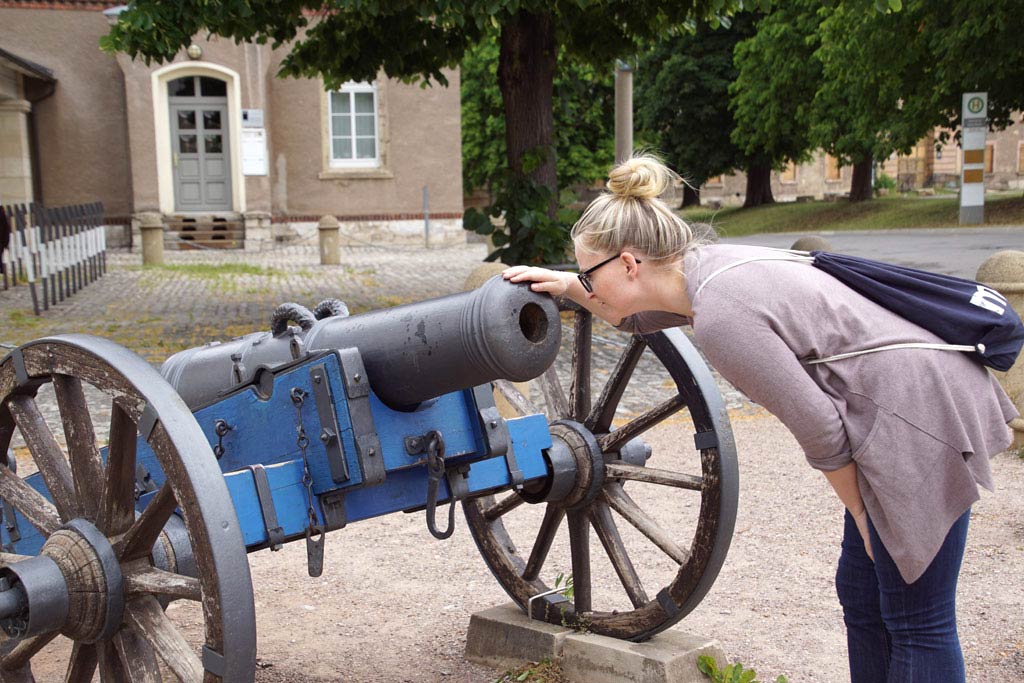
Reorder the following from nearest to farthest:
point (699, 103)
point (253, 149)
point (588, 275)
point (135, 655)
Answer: point (588, 275), point (135, 655), point (253, 149), point (699, 103)

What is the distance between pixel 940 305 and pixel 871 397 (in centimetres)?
27

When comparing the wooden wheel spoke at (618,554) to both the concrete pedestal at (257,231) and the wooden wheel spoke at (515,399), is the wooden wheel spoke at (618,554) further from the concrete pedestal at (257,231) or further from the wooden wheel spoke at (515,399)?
the concrete pedestal at (257,231)

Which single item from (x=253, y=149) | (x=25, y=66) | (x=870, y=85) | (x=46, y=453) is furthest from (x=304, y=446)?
(x=870, y=85)

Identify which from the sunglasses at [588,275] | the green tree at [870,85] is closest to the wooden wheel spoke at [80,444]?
the sunglasses at [588,275]

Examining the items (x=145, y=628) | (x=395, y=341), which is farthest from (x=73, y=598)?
(x=395, y=341)

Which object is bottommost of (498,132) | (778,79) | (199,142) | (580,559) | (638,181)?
(580,559)

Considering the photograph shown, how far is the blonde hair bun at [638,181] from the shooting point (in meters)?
2.47

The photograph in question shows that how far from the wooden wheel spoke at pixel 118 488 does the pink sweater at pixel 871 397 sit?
1.40 metres

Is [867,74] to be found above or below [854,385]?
above

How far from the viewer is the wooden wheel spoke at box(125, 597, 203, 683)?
2.54 meters

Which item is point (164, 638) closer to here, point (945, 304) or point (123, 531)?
point (123, 531)

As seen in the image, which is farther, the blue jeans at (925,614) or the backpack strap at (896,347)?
the blue jeans at (925,614)

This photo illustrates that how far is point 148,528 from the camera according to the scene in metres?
2.69

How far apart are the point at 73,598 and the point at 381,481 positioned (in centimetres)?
78
